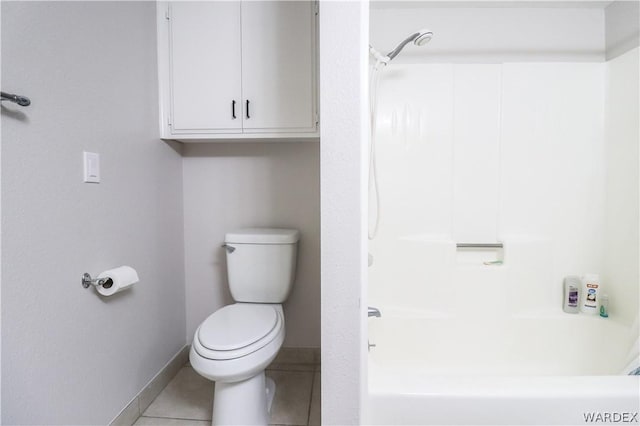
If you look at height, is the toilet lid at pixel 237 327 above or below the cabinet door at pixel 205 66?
below

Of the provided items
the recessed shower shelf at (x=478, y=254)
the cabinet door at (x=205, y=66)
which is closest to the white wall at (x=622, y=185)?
the recessed shower shelf at (x=478, y=254)

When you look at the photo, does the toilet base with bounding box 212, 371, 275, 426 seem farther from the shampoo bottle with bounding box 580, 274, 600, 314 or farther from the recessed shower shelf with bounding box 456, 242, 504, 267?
the shampoo bottle with bounding box 580, 274, 600, 314

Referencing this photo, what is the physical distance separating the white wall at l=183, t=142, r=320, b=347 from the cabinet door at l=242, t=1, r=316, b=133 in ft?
0.84

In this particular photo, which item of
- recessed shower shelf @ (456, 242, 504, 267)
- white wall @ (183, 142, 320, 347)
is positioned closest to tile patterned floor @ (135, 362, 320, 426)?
white wall @ (183, 142, 320, 347)

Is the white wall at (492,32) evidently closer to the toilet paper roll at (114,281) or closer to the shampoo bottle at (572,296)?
the shampoo bottle at (572,296)

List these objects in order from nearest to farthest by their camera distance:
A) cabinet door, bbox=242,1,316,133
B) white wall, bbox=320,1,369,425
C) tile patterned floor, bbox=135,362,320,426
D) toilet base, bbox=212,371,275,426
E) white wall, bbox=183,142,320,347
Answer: white wall, bbox=320,1,369,425
toilet base, bbox=212,371,275,426
tile patterned floor, bbox=135,362,320,426
cabinet door, bbox=242,1,316,133
white wall, bbox=183,142,320,347

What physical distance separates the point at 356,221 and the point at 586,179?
160 cm

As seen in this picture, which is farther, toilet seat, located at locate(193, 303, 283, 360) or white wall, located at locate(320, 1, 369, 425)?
toilet seat, located at locate(193, 303, 283, 360)

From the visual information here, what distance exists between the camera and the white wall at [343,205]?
751 millimetres

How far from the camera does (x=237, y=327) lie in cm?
123

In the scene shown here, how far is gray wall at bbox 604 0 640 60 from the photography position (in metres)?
1.40

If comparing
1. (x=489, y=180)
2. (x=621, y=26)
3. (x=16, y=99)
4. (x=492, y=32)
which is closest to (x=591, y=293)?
(x=489, y=180)

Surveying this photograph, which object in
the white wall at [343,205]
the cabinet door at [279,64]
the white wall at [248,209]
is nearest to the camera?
the white wall at [343,205]

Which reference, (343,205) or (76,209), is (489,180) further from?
(76,209)
